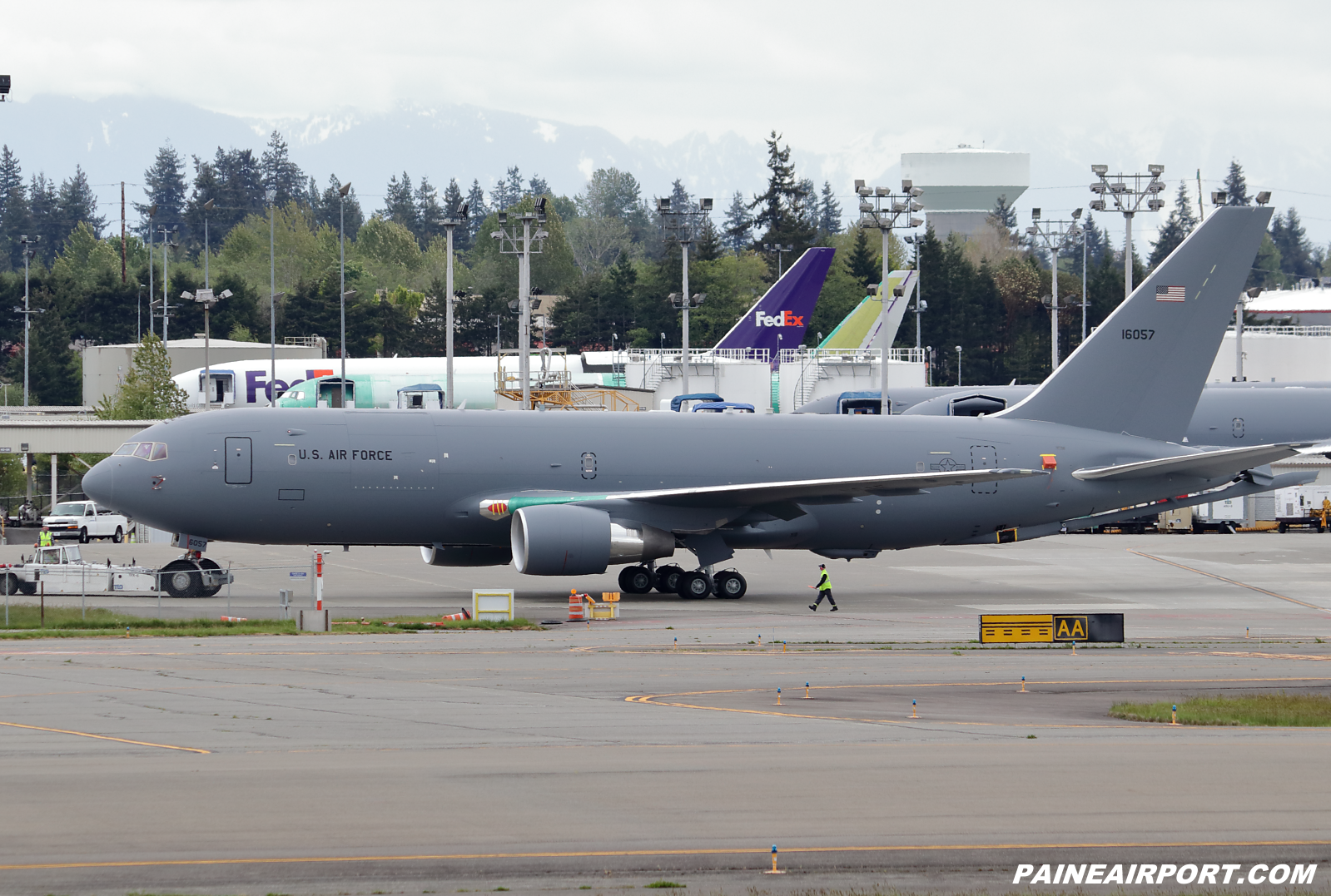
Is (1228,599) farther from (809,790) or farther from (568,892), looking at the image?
(568,892)

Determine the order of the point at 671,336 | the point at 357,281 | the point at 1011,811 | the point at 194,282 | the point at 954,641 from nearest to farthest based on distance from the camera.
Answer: the point at 1011,811
the point at 954,641
the point at 671,336
the point at 194,282
the point at 357,281

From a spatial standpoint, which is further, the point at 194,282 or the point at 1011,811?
the point at 194,282

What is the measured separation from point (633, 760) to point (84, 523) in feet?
169

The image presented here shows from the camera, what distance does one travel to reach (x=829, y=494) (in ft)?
125

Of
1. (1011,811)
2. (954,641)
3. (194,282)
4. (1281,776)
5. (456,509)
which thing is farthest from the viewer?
(194,282)

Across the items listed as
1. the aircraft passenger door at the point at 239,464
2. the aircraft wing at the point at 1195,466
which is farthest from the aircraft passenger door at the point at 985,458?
the aircraft passenger door at the point at 239,464

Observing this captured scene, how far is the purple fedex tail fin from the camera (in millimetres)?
87250

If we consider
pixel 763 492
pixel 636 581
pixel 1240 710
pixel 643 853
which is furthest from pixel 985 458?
pixel 643 853

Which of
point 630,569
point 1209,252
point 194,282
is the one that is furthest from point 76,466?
point 194,282

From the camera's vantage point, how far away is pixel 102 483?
1432 inches

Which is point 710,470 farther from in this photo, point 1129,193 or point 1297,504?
point 1297,504

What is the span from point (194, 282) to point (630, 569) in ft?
432

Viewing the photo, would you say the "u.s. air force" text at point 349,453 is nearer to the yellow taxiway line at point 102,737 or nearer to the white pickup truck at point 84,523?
the yellow taxiway line at point 102,737

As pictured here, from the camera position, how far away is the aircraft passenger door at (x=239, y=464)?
3612cm
